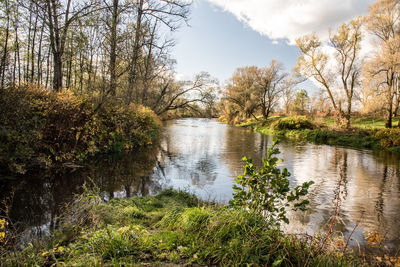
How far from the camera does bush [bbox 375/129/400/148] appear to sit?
54.4ft

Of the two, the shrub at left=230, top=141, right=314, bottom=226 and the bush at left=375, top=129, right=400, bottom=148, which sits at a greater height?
the bush at left=375, top=129, right=400, bottom=148

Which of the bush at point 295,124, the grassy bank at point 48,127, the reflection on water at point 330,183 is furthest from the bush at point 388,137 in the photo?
the grassy bank at point 48,127

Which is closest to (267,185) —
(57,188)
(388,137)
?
(57,188)

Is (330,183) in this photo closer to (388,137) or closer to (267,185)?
Result: (267,185)

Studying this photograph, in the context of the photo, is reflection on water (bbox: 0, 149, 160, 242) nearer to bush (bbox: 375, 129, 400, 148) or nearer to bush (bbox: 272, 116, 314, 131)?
bush (bbox: 375, 129, 400, 148)

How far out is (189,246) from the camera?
2.90m

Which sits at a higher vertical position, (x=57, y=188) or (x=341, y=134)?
(x=341, y=134)

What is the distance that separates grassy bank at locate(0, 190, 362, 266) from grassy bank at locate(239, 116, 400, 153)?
18.8 meters

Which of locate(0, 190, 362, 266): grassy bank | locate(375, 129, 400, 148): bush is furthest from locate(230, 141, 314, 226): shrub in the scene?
locate(375, 129, 400, 148): bush

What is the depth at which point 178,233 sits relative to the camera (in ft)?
10.7

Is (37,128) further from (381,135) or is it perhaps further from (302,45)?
(302,45)

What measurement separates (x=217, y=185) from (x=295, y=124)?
2294 centimetres

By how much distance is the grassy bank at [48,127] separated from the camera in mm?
6493

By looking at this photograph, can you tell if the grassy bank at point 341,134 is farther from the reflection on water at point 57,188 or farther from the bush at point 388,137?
the reflection on water at point 57,188
